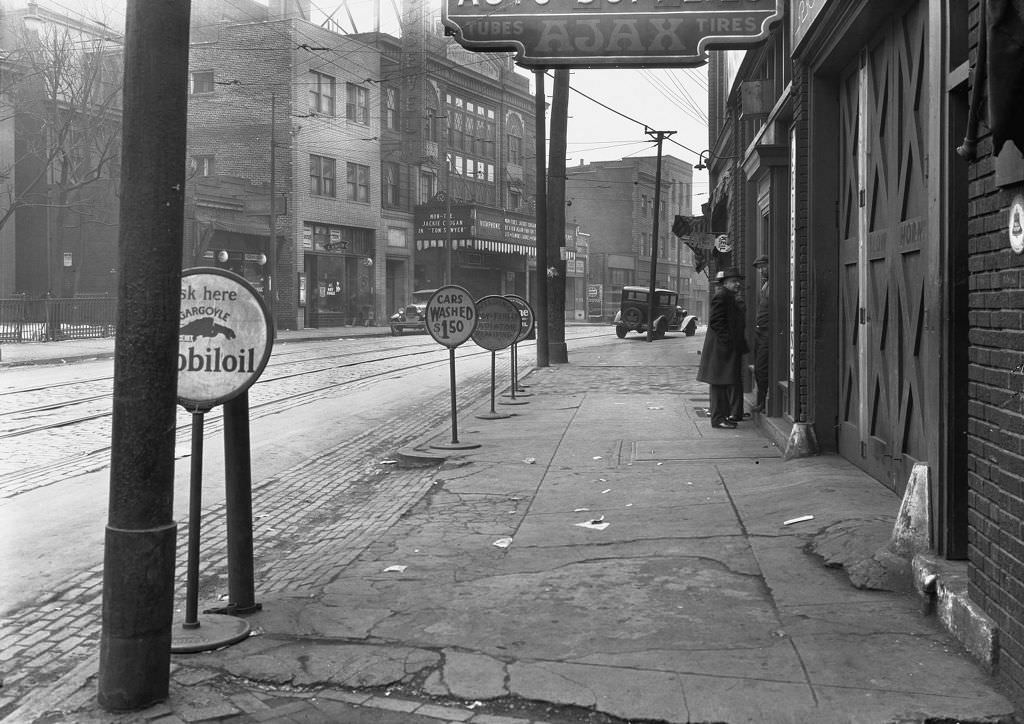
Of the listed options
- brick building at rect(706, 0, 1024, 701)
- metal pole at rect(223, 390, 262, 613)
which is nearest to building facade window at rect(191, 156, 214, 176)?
brick building at rect(706, 0, 1024, 701)

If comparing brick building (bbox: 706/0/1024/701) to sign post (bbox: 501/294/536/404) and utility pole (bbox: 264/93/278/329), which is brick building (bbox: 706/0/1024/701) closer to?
sign post (bbox: 501/294/536/404)

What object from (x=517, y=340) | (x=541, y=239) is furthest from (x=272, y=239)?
(x=517, y=340)

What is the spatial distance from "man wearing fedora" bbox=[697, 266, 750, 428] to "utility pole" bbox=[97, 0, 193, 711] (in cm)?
876

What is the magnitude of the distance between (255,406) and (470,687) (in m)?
11.3

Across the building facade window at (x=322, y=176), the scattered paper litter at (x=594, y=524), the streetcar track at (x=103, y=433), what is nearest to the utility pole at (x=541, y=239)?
the streetcar track at (x=103, y=433)

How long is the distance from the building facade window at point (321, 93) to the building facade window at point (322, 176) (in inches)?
84.3

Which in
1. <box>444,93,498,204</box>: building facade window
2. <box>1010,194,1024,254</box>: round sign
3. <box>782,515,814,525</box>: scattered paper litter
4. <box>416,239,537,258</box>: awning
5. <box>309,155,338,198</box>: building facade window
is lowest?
<box>782,515,814,525</box>: scattered paper litter

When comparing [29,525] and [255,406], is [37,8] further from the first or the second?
[29,525]

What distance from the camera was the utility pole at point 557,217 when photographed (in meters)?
24.1

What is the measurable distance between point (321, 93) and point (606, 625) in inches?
1806

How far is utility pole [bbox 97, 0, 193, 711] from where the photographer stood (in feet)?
12.4

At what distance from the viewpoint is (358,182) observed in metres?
50.6

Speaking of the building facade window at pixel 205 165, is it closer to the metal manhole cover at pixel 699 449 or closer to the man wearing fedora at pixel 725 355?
→ the man wearing fedora at pixel 725 355

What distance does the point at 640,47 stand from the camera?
311 inches
